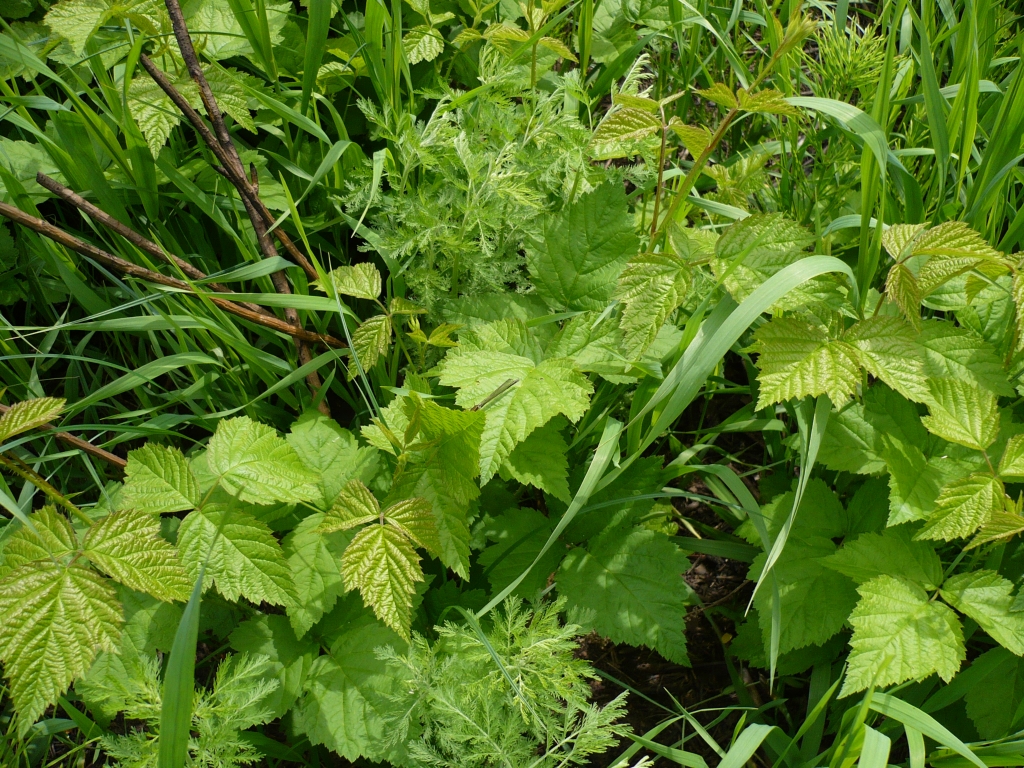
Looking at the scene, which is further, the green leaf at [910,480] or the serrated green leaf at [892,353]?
the green leaf at [910,480]

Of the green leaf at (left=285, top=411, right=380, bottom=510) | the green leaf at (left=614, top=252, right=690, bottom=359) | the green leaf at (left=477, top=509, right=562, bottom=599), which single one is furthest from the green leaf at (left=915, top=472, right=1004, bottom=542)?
the green leaf at (left=285, top=411, right=380, bottom=510)

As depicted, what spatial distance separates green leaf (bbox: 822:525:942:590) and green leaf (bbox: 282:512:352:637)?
1.03m

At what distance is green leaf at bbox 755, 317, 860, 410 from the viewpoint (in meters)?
1.35

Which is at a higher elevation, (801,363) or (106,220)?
(106,220)

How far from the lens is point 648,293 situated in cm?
140

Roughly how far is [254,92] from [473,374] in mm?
844

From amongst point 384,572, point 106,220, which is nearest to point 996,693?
point 384,572

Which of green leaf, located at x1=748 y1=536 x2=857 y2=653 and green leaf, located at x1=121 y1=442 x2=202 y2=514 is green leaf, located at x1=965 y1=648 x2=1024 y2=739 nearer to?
green leaf, located at x1=748 y1=536 x2=857 y2=653

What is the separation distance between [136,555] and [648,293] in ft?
3.50

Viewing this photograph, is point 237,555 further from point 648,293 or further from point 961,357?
point 961,357

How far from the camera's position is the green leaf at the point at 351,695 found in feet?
4.85

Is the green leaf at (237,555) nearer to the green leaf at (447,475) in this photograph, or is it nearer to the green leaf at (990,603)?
the green leaf at (447,475)

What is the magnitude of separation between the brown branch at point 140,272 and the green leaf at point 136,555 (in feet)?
1.80

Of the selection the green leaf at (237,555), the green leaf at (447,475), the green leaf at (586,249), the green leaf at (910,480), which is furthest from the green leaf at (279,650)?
the green leaf at (910,480)
